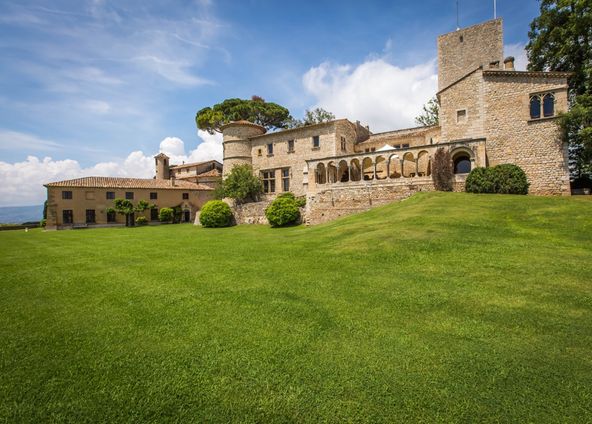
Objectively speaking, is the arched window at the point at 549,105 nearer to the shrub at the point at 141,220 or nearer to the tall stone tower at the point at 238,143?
the tall stone tower at the point at 238,143

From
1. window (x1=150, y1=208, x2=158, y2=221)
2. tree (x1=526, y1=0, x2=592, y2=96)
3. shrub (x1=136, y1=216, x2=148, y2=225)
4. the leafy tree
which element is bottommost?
shrub (x1=136, y1=216, x2=148, y2=225)

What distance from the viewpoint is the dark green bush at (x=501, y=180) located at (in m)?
20.4

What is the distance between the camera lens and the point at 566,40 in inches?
931

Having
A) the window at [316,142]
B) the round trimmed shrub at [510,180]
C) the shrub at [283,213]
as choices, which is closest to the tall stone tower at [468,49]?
the round trimmed shrub at [510,180]

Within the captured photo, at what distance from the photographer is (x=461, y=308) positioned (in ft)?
18.6

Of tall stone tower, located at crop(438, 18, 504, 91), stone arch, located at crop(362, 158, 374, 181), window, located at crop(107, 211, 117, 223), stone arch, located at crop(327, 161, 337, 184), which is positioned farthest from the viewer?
window, located at crop(107, 211, 117, 223)

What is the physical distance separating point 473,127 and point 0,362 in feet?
95.4

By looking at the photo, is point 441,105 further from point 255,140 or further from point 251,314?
point 251,314

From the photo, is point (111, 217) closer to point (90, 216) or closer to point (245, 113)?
point (90, 216)

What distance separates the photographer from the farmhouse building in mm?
→ 21688

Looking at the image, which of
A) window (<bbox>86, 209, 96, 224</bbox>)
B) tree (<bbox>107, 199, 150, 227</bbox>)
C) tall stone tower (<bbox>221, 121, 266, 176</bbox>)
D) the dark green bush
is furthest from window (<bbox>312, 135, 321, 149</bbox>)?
window (<bbox>86, 209, 96, 224</bbox>)

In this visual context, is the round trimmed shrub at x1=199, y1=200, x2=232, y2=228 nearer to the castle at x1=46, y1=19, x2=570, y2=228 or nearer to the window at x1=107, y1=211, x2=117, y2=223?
the castle at x1=46, y1=19, x2=570, y2=228

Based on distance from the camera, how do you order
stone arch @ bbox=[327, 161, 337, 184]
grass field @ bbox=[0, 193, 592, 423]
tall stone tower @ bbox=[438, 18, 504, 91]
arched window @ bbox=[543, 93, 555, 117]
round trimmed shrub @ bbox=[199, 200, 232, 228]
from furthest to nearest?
round trimmed shrub @ bbox=[199, 200, 232, 228] < tall stone tower @ bbox=[438, 18, 504, 91] < stone arch @ bbox=[327, 161, 337, 184] < arched window @ bbox=[543, 93, 555, 117] < grass field @ bbox=[0, 193, 592, 423]

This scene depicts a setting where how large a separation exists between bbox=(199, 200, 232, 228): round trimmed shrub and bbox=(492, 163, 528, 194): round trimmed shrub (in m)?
24.2
